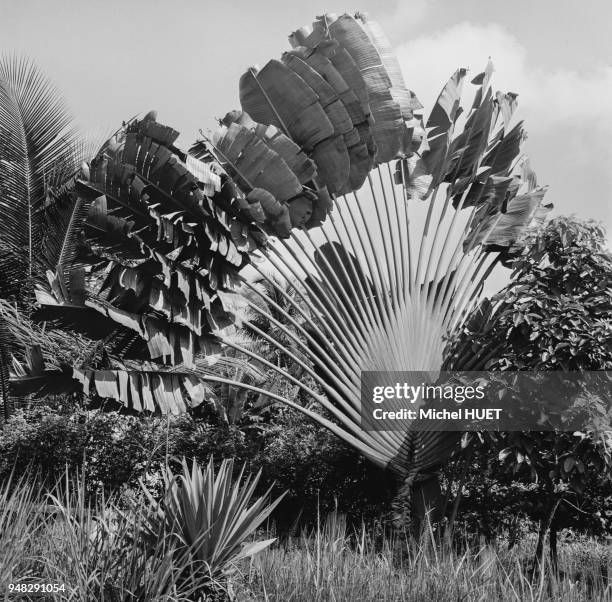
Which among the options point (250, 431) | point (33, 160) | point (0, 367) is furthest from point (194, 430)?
point (33, 160)

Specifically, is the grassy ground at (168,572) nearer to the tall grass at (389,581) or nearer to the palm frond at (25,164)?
the tall grass at (389,581)

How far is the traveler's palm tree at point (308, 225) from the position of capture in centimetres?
747

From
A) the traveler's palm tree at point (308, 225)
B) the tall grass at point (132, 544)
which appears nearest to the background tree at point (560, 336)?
the traveler's palm tree at point (308, 225)

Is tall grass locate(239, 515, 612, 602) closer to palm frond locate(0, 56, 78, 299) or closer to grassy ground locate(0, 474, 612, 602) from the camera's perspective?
grassy ground locate(0, 474, 612, 602)

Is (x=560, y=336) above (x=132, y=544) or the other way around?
above

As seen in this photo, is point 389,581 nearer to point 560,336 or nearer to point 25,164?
point 560,336

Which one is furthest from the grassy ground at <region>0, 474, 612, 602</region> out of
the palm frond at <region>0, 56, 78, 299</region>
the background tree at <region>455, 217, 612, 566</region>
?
the palm frond at <region>0, 56, 78, 299</region>

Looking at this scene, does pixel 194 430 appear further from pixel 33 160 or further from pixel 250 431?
pixel 33 160

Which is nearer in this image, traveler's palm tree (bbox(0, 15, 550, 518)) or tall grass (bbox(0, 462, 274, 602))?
tall grass (bbox(0, 462, 274, 602))

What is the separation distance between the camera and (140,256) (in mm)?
7668

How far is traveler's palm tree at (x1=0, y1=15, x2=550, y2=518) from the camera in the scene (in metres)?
7.47

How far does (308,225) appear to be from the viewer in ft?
31.6

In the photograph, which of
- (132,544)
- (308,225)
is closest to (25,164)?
(308,225)

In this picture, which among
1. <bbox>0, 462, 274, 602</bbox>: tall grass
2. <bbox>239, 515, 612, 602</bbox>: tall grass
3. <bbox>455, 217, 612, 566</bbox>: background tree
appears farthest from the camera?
<bbox>455, 217, 612, 566</bbox>: background tree
